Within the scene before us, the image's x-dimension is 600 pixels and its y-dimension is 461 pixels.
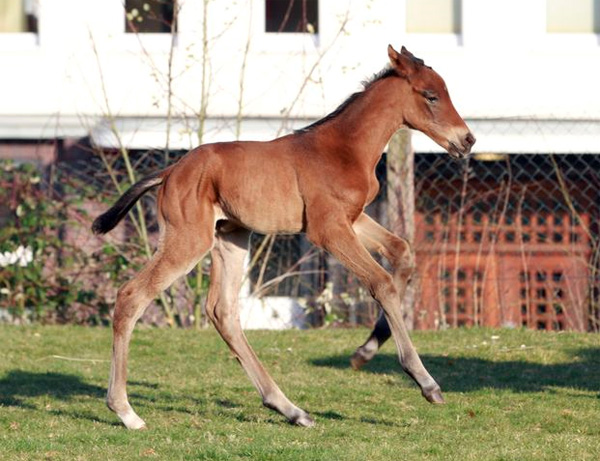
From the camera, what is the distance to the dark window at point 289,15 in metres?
15.4

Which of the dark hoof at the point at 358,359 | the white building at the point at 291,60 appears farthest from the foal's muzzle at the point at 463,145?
the white building at the point at 291,60

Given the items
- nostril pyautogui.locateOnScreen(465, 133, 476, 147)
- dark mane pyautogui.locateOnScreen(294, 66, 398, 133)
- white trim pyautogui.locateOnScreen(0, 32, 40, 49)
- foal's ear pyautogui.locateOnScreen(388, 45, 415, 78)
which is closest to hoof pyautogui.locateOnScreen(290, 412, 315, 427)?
dark mane pyautogui.locateOnScreen(294, 66, 398, 133)

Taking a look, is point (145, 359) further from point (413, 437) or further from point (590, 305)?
point (590, 305)

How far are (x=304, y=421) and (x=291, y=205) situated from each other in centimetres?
117

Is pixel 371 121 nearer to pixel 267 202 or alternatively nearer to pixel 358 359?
pixel 267 202

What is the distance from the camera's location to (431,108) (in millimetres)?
7812

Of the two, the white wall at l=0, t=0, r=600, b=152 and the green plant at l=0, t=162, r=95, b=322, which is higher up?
the white wall at l=0, t=0, r=600, b=152

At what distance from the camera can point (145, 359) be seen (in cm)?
1059

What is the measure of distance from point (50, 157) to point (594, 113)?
19.4 ft

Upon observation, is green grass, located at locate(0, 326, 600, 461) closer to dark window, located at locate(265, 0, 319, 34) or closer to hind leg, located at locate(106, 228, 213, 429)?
→ hind leg, located at locate(106, 228, 213, 429)

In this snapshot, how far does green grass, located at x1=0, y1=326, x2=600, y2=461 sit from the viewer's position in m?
6.89

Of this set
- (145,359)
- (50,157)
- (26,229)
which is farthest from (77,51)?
(145,359)

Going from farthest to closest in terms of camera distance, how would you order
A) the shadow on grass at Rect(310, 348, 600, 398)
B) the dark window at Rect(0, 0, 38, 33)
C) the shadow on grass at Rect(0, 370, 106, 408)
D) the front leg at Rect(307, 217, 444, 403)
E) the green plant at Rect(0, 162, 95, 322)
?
1. the dark window at Rect(0, 0, 38, 33)
2. the green plant at Rect(0, 162, 95, 322)
3. the shadow on grass at Rect(310, 348, 600, 398)
4. the shadow on grass at Rect(0, 370, 106, 408)
5. the front leg at Rect(307, 217, 444, 403)

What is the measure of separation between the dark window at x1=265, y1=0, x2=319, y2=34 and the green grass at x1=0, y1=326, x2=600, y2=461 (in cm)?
471
